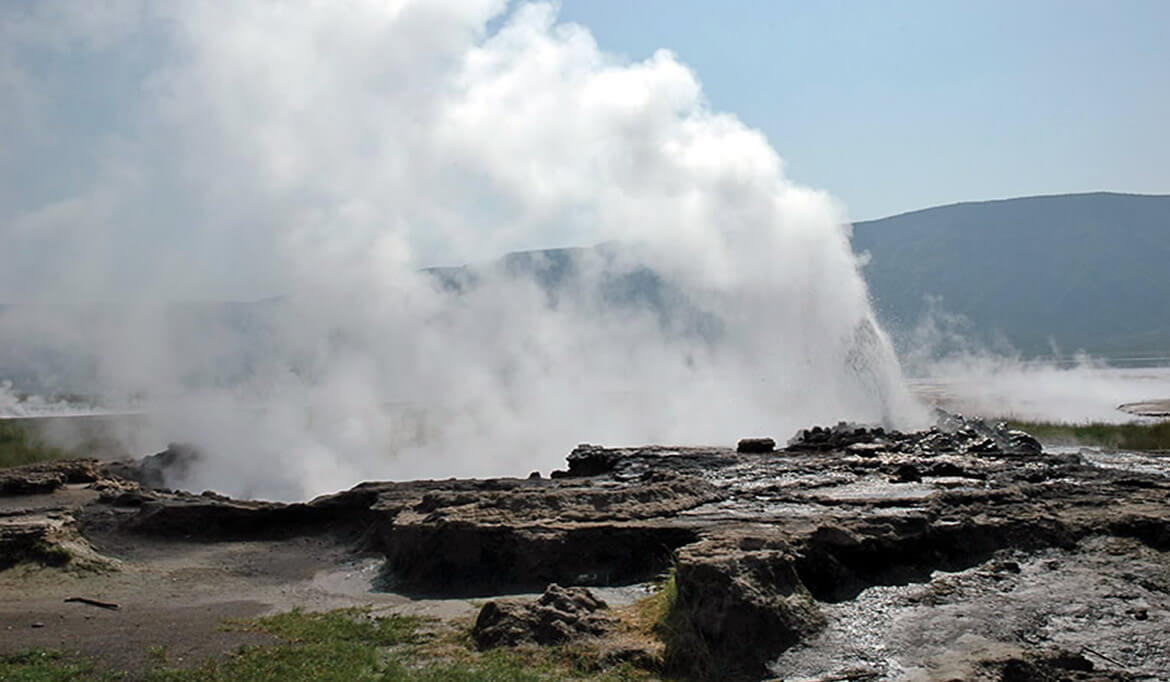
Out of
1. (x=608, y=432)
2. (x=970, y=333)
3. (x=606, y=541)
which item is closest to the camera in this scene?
(x=606, y=541)

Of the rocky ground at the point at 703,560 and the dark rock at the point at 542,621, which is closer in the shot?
the rocky ground at the point at 703,560

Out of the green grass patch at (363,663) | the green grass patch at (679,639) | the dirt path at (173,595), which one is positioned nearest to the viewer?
the green grass patch at (363,663)

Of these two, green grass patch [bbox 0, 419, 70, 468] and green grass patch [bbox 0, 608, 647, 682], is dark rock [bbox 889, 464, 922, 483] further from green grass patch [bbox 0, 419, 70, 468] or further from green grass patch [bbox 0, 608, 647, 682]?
green grass patch [bbox 0, 419, 70, 468]

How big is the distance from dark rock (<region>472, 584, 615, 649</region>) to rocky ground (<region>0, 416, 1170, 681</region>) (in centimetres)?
3

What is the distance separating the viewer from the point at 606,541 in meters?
13.1

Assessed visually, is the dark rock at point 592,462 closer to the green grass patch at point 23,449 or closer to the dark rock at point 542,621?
the dark rock at point 542,621

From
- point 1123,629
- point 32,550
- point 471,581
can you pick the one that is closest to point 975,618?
point 1123,629

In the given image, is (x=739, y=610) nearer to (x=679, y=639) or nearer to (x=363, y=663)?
(x=679, y=639)

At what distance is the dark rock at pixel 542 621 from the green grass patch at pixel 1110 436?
77.1 ft

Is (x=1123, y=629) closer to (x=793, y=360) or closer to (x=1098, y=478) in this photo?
(x=1098, y=478)

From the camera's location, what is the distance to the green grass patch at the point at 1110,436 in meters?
28.8

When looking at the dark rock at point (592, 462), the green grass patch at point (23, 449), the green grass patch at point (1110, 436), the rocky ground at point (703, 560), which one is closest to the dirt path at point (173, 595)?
the rocky ground at point (703, 560)

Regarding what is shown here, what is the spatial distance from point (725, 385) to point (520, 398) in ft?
32.3

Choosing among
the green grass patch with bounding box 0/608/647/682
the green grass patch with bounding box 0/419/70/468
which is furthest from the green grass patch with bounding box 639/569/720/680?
the green grass patch with bounding box 0/419/70/468
